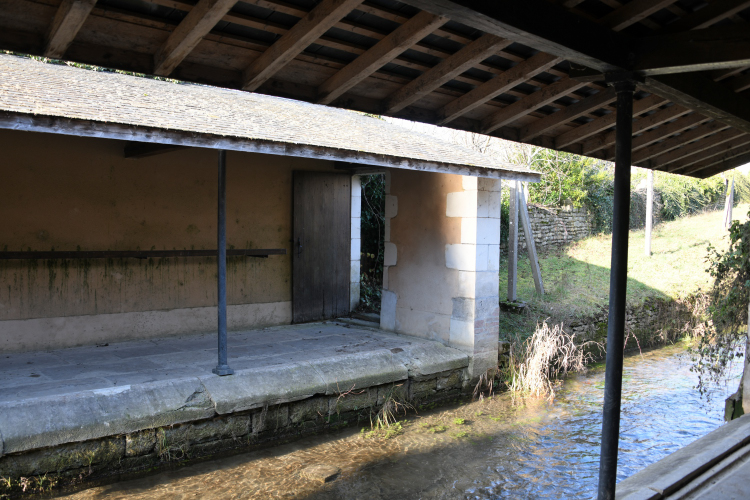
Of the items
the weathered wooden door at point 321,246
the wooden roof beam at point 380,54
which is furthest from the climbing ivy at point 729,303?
the wooden roof beam at point 380,54

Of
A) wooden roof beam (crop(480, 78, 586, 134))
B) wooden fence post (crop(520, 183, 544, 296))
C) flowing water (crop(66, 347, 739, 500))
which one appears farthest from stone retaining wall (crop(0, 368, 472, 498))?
wooden fence post (crop(520, 183, 544, 296))

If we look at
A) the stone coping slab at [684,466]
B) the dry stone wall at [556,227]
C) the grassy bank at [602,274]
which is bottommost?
the stone coping slab at [684,466]

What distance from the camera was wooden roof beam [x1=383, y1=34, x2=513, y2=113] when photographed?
2901 mm

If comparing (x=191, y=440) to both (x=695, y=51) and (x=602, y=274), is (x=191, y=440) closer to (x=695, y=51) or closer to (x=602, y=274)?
(x=695, y=51)

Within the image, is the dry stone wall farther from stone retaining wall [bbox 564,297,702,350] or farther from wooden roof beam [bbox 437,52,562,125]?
wooden roof beam [bbox 437,52,562,125]

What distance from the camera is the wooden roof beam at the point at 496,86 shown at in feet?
10.4

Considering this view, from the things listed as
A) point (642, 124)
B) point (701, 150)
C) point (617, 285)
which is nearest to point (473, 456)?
point (617, 285)

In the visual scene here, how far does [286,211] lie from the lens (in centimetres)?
816

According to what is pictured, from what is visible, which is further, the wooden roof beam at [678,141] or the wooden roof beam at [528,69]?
the wooden roof beam at [678,141]

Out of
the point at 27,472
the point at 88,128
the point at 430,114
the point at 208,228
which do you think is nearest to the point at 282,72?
the point at 430,114

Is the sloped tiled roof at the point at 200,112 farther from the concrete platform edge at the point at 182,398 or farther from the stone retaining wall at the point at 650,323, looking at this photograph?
the stone retaining wall at the point at 650,323

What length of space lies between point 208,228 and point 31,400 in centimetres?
348

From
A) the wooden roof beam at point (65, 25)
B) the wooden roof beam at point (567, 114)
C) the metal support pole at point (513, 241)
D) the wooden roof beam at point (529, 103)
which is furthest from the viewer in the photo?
the metal support pole at point (513, 241)

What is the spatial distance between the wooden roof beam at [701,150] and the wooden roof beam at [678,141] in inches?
7.0
